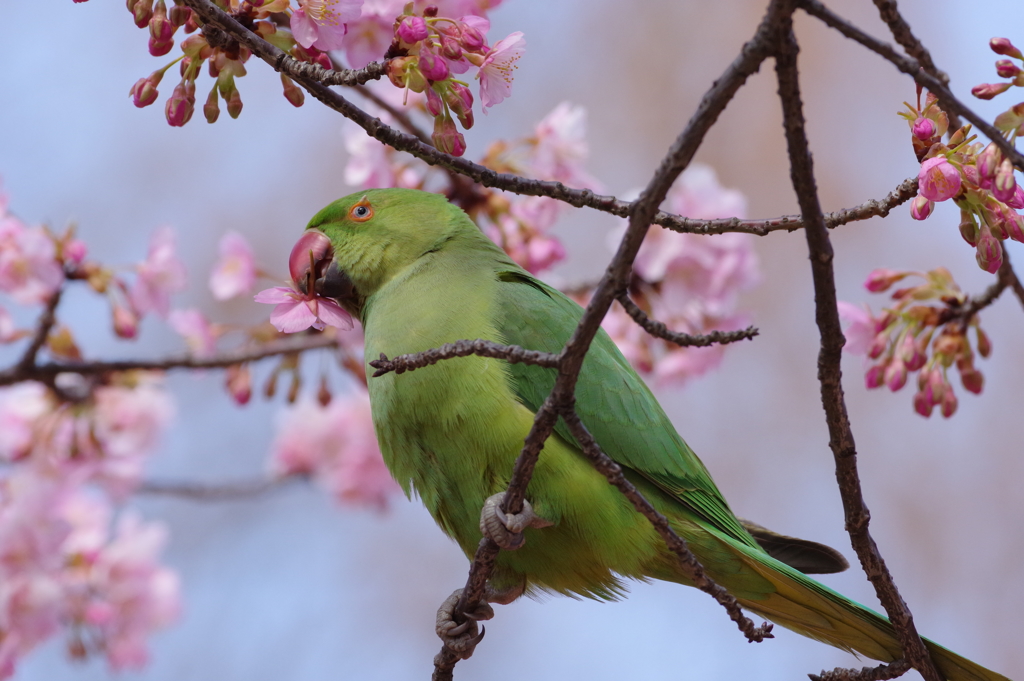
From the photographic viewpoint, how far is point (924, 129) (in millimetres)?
1480

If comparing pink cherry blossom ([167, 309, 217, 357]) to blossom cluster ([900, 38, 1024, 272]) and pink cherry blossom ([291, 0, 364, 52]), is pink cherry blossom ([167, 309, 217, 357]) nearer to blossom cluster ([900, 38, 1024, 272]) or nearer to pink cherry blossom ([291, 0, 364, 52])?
pink cherry blossom ([291, 0, 364, 52])

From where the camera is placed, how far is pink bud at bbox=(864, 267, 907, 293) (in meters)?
2.21

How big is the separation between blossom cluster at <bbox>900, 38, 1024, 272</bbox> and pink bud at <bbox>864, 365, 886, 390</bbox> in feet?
2.34

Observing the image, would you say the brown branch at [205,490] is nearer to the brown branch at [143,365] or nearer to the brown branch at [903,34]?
the brown branch at [143,365]

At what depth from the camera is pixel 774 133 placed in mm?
6785

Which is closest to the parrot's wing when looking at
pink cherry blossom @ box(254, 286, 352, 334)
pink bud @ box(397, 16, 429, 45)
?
pink cherry blossom @ box(254, 286, 352, 334)

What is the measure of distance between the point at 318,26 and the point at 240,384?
1773 mm

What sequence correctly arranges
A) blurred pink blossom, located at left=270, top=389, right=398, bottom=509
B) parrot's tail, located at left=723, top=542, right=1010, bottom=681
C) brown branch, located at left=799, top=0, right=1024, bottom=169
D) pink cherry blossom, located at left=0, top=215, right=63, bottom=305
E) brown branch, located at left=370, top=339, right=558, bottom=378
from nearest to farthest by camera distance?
brown branch, located at left=799, top=0, right=1024, bottom=169 → brown branch, located at left=370, top=339, right=558, bottom=378 → parrot's tail, located at left=723, top=542, right=1010, bottom=681 → pink cherry blossom, located at left=0, top=215, right=63, bottom=305 → blurred pink blossom, located at left=270, top=389, right=398, bottom=509

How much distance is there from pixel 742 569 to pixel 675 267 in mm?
1266

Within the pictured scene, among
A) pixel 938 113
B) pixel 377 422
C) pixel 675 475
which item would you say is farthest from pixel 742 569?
pixel 938 113

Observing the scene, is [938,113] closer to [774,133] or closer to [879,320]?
[879,320]

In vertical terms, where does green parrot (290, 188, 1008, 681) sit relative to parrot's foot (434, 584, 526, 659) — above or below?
above

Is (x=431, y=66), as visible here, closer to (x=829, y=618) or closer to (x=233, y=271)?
(x=829, y=618)

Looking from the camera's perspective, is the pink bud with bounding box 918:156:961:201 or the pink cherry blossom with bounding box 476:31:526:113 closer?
the pink bud with bounding box 918:156:961:201
